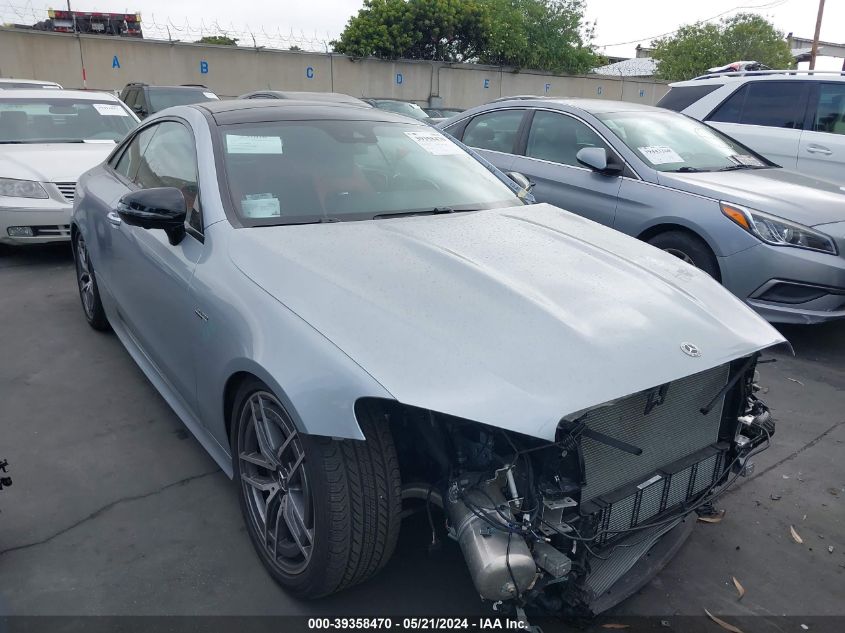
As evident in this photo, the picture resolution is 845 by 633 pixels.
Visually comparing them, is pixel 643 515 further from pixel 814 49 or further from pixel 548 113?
pixel 814 49

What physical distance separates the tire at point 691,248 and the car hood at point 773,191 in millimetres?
327

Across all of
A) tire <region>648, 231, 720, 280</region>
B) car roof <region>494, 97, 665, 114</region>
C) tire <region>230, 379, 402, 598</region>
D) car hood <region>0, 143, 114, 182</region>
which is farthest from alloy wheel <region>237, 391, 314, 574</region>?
car hood <region>0, 143, 114, 182</region>

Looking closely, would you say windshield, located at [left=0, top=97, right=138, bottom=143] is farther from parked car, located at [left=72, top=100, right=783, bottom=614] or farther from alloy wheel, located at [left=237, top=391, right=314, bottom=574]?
alloy wheel, located at [left=237, top=391, right=314, bottom=574]

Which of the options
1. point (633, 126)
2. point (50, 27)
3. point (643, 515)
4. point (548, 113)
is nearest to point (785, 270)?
point (633, 126)

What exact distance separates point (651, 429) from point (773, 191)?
342 cm

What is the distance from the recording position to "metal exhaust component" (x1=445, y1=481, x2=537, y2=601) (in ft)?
6.09

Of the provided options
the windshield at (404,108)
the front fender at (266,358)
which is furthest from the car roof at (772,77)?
the front fender at (266,358)

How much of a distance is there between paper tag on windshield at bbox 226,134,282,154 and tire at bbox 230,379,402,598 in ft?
3.91

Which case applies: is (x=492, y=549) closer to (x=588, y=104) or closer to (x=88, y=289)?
(x=88, y=289)

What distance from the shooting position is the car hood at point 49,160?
6.15 m

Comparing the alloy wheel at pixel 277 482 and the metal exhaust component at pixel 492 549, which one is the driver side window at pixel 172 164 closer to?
the alloy wheel at pixel 277 482

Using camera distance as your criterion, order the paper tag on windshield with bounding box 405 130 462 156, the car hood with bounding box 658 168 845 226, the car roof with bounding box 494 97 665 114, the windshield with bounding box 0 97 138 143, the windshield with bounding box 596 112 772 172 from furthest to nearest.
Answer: the windshield with bounding box 0 97 138 143 < the car roof with bounding box 494 97 665 114 < the windshield with bounding box 596 112 772 172 < the car hood with bounding box 658 168 845 226 < the paper tag on windshield with bounding box 405 130 462 156

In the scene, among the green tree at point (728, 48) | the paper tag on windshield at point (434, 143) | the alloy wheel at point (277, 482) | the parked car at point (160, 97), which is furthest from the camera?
the green tree at point (728, 48)

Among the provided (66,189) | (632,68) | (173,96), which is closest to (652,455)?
(66,189)
